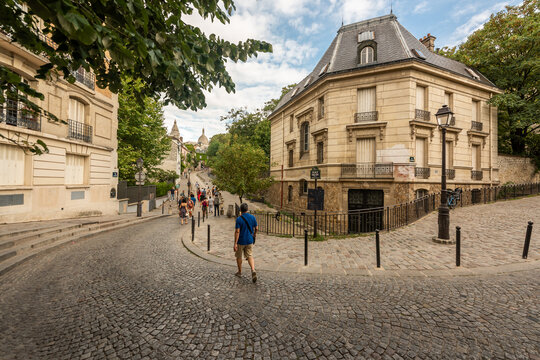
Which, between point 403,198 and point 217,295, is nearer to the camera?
point 217,295

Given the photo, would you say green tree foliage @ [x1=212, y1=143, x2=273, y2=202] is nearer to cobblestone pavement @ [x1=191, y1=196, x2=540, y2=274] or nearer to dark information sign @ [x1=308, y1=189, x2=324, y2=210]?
cobblestone pavement @ [x1=191, y1=196, x2=540, y2=274]

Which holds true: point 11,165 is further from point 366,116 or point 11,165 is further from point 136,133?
point 366,116

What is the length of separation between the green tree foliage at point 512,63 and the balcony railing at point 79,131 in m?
28.1

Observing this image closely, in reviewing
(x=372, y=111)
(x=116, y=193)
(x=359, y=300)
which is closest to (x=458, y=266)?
(x=359, y=300)

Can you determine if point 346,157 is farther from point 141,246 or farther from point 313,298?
point 141,246

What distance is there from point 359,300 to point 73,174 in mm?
15569

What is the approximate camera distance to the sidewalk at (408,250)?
17.1 ft

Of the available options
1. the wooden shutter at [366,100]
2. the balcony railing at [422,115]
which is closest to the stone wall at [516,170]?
the balcony railing at [422,115]

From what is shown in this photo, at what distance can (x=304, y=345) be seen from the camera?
8.98 feet

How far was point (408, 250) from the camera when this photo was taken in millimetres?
6496

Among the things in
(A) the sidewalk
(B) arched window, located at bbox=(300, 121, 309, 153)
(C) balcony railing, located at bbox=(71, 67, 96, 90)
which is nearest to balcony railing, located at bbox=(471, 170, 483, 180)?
(A) the sidewalk

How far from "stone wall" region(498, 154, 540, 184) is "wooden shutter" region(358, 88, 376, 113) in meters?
12.7

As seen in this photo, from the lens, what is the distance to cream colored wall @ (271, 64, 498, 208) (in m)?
12.8

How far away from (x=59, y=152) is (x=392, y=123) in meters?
19.2
